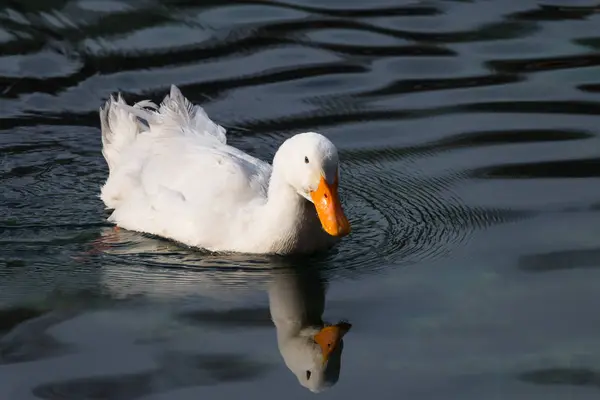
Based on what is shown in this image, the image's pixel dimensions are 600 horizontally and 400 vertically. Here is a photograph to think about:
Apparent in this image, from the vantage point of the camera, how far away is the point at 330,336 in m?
7.01

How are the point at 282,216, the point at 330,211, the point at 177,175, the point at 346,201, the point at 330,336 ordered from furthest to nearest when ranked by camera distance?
the point at 346,201
the point at 177,175
the point at 282,216
the point at 330,211
the point at 330,336

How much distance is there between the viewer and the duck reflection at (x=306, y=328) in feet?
21.6

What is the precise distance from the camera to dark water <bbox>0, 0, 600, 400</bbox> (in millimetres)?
6652

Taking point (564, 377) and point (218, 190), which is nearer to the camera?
point (564, 377)

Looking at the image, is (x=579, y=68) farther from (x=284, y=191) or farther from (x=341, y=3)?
(x=284, y=191)

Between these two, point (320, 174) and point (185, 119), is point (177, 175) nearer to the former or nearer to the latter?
point (185, 119)

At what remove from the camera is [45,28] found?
40.8ft

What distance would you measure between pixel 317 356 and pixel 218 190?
1695 millimetres

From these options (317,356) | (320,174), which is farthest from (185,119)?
(317,356)

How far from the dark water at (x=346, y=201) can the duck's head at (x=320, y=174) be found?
17.0 inches

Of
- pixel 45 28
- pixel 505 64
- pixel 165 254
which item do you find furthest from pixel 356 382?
pixel 45 28

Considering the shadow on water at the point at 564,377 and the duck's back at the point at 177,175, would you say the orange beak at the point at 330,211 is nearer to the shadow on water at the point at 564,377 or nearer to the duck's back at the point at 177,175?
the duck's back at the point at 177,175

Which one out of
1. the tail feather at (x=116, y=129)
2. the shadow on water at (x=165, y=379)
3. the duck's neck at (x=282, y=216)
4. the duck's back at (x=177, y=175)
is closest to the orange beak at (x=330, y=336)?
the shadow on water at (x=165, y=379)

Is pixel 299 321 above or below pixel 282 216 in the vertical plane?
below
